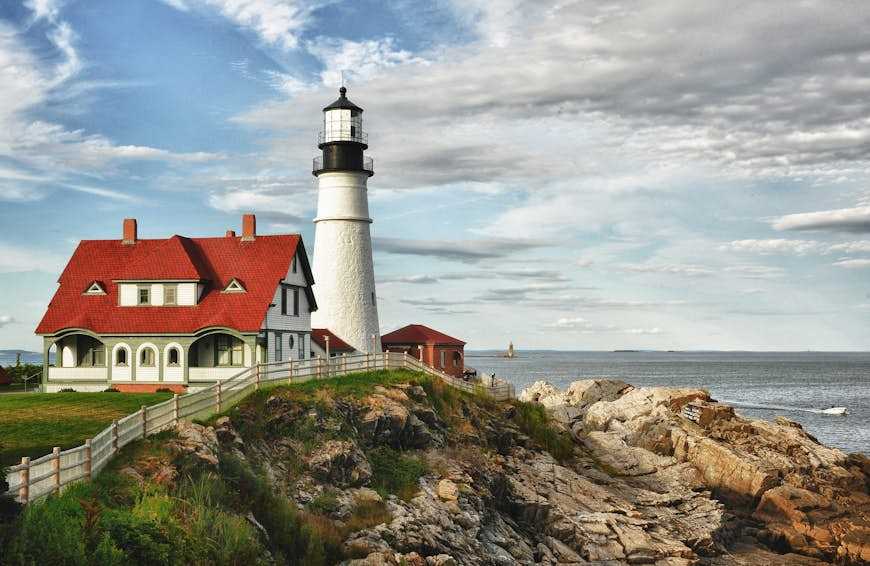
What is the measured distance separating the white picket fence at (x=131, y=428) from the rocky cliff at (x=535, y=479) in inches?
28.6

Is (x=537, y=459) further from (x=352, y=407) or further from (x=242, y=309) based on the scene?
(x=242, y=309)

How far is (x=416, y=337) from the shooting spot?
5378 cm

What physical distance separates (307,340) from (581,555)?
19207mm

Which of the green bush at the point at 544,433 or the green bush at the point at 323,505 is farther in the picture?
the green bush at the point at 544,433

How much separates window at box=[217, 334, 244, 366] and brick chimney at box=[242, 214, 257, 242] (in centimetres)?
535

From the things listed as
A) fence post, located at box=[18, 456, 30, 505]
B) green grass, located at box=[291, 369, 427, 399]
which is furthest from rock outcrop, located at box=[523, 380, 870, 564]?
fence post, located at box=[18, 456, 30, 505]

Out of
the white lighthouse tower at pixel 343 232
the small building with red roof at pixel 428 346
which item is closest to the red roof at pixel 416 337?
the small building with red roof at pixel 428 346

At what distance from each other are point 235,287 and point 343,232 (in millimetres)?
7192

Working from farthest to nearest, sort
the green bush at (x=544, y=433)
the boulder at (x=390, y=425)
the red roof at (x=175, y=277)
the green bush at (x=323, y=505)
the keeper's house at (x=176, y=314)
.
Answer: the red roof at (x=175, y=277), the keeper's house at (x=176, y=314), the green bush at (x=544, y=433), the boulder at (x=390, y=425), the green bush at (x=323, y=505)

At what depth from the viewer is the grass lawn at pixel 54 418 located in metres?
20.0

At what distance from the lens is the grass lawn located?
20.0m

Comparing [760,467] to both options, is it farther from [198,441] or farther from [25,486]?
[25,486]

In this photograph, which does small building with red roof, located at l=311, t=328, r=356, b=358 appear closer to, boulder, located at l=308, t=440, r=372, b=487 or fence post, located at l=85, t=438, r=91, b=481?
boulder, located at l=308, t=440, r=372, b=487

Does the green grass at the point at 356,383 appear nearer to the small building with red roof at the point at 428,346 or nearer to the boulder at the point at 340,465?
the boulder at the point at 340,465
